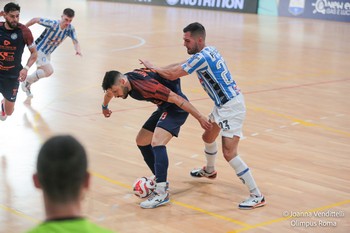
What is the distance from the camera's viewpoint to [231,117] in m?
7.46

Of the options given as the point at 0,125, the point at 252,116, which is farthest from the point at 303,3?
the point at 0,125

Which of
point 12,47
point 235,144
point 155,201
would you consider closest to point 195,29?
point 235,144

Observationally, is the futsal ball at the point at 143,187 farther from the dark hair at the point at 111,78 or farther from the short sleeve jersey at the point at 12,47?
the short sleeve jersey at the point at 12,47

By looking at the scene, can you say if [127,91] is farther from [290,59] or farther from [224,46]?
[224,46]

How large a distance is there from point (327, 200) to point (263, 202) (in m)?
0.81

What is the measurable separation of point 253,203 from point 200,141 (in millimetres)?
2904

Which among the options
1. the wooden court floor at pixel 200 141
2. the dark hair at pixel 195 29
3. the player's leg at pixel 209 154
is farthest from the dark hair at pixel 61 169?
the player's leg at pixel 209 154

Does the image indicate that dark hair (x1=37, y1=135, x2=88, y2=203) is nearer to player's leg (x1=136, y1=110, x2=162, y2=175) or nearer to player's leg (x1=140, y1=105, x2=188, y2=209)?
player's leg (x1=140, y1=105, x2=188, y2=209)

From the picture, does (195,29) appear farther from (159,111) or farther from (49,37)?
(49,37)

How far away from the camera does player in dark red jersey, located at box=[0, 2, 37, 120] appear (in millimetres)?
10052

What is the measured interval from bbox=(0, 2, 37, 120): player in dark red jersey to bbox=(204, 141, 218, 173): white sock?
10.8ft

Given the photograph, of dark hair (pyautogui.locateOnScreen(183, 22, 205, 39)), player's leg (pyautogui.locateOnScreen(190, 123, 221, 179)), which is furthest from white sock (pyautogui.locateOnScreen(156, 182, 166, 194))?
dark hair (pyautogui.locateOnScreen(183, 22, 205, 39))

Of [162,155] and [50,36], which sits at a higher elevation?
[50,36]

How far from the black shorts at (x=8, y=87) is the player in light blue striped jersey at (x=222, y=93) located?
3.65 meters
